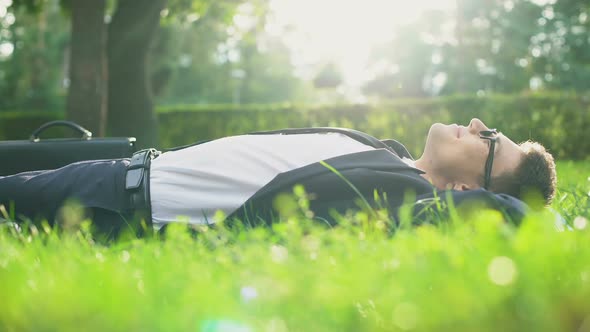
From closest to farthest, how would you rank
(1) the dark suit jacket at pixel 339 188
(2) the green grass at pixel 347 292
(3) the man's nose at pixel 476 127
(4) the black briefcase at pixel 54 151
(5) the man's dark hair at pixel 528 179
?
1. (2) the green grass at pixel 347 292
2. (1) the dark suit jacket at pixel 339 188
3. (5) the man's dark hair at pixel 528 179
4. (3) the man's nose at pixel 476 127
5. (4) the black briefcase at pixel 54 151

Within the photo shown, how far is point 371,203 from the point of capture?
301 centimetres

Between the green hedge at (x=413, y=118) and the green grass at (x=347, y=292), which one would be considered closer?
the green grass at (x=347, y=292)

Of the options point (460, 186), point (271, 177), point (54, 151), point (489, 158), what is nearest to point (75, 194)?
point (271, 177)

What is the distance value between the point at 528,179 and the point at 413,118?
33.3 ft

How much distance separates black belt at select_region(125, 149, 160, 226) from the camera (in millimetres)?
3164

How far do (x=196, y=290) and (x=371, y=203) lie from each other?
189 centimetres

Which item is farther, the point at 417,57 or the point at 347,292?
the point at 417,57

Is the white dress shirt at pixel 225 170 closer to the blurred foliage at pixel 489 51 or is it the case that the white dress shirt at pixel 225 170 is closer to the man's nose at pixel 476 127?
the man's nose at pixel 476 127

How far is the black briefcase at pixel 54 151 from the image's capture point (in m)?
4.25

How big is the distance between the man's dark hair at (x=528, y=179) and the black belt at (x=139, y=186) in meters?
1.93

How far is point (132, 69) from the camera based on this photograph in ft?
42.3

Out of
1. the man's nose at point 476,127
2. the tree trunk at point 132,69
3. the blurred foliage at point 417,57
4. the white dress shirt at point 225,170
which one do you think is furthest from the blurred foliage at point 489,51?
the white dress shirt at point 225,170

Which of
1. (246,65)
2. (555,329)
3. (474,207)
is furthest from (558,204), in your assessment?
(246,65)

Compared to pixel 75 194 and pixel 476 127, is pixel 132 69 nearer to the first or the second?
pixel 75 194
